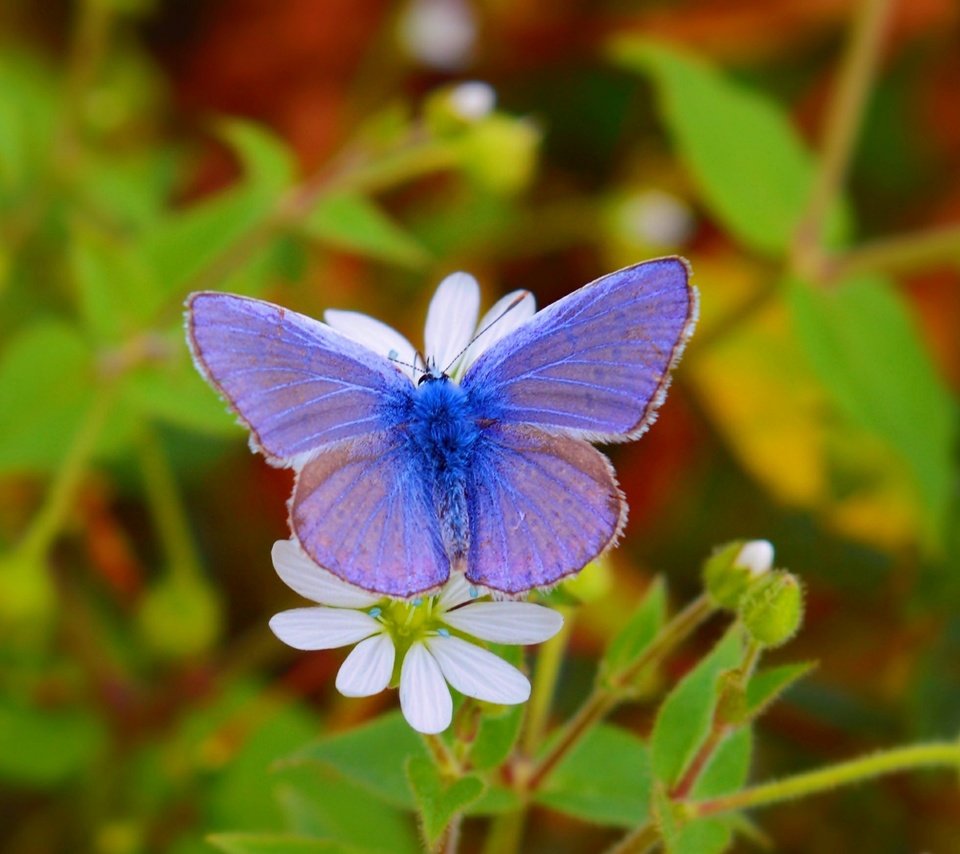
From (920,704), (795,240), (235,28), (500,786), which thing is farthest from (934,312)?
(500,786)

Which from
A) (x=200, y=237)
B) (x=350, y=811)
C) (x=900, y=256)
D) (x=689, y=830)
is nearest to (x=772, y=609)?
(x=689, y=830)

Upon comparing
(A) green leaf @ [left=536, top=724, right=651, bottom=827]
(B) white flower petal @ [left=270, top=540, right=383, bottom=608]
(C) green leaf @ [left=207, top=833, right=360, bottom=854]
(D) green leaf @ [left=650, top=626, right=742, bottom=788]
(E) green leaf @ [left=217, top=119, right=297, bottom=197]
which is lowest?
(A) green leaf @ [left=536, top=724, right=651, bottom=827]

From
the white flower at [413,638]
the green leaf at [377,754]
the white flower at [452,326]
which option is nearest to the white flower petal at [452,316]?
the white flower at [452,326]

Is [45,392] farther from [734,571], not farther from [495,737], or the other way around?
[734,571]

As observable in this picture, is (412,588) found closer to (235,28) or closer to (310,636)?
(310,636)

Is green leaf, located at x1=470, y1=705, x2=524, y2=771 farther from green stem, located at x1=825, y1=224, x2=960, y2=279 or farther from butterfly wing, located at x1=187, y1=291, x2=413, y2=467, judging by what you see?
green stem, located at x1=825, y1=224, x2=960, y2=279

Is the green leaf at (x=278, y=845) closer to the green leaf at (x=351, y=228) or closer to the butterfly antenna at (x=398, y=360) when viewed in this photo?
the butterfly antenna at (x=398, y=360)

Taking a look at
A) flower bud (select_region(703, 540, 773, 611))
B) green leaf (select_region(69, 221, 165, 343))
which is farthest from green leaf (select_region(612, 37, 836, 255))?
flower bud (select_region(703, 540, 773, 611))
